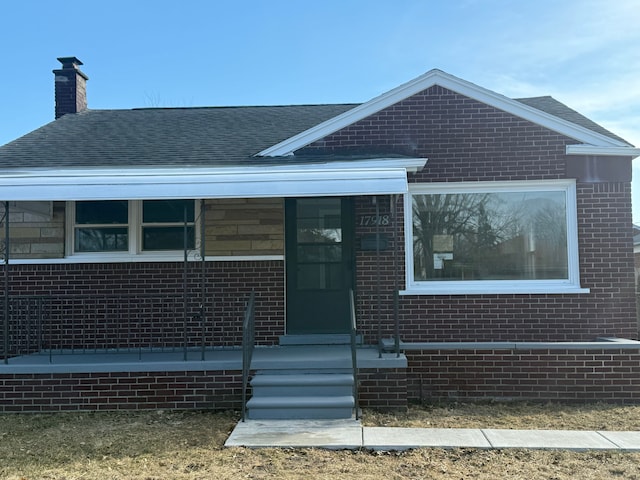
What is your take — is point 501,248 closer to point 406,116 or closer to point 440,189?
point 440,189

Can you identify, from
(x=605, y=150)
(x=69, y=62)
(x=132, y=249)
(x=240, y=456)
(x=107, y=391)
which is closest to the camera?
(x=240, y=456)

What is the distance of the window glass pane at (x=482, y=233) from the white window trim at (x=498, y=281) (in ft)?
0.25

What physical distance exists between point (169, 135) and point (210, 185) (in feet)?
11.5

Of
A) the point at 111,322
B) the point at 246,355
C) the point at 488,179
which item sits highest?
the point at 488,179

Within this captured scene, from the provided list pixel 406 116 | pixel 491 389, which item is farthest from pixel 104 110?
pixel 491 389

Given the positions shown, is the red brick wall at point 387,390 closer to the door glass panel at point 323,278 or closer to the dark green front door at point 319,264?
the dark green front door at point 319,264

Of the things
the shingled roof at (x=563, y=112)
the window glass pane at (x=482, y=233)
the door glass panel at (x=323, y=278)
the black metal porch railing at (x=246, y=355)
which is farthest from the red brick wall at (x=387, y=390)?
the shingled roof at (x=563, y=112)

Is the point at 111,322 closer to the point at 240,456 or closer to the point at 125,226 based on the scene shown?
the point at 125,226

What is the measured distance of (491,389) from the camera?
6.90 meters

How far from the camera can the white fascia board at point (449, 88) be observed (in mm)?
7719

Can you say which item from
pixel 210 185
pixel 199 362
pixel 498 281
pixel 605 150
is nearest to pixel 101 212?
pixel 210 185

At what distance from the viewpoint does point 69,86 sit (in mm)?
11305

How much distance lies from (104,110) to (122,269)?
4.87 metres

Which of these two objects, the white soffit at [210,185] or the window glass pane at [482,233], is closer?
the white soffit at [210,185]
